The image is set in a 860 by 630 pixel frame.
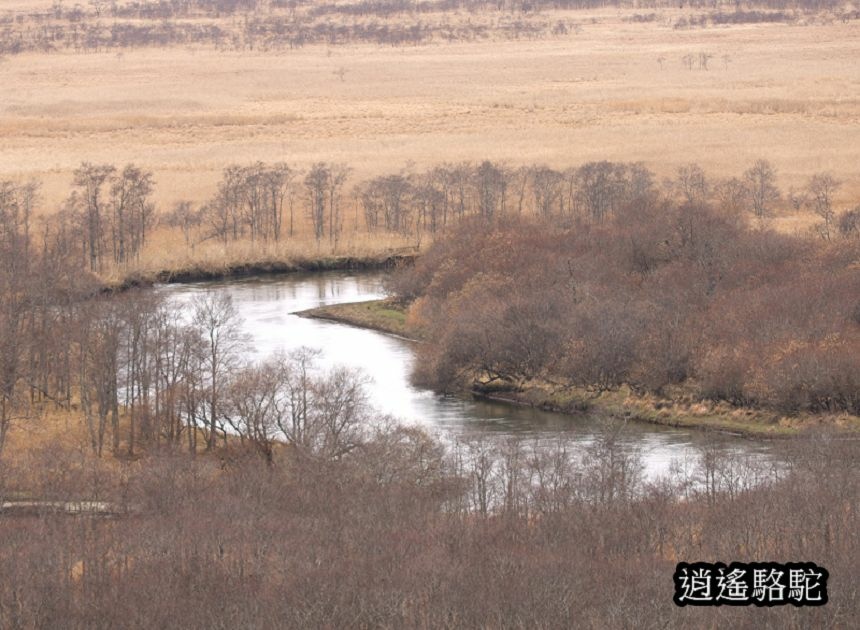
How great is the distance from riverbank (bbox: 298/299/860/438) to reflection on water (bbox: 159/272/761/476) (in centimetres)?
78

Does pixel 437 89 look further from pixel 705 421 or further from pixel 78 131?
pixel 705 421

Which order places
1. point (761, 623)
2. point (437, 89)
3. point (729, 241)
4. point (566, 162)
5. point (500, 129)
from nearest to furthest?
1. point (761, 623)
2. point (729, 241)
3. point (566, 162)
4. point (500, 129)
5. point (437, 89)

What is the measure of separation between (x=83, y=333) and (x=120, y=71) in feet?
398

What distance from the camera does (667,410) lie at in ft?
175

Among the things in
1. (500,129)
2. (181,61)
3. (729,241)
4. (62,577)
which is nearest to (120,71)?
(181,61)

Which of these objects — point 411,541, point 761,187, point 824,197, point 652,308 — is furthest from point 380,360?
point 761,187

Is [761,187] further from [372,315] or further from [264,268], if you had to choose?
[372,315]

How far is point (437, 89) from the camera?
499ft

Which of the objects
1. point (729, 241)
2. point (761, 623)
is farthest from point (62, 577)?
point (729, 241)

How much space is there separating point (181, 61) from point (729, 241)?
390 ft

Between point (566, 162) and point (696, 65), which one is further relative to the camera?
point (696, 65)

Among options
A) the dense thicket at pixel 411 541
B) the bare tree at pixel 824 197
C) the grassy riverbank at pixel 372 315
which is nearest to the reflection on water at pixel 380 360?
the grassy riverbank at pixel 372 315

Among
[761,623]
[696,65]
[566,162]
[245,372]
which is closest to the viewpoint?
[761,623]

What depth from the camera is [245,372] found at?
166ft
